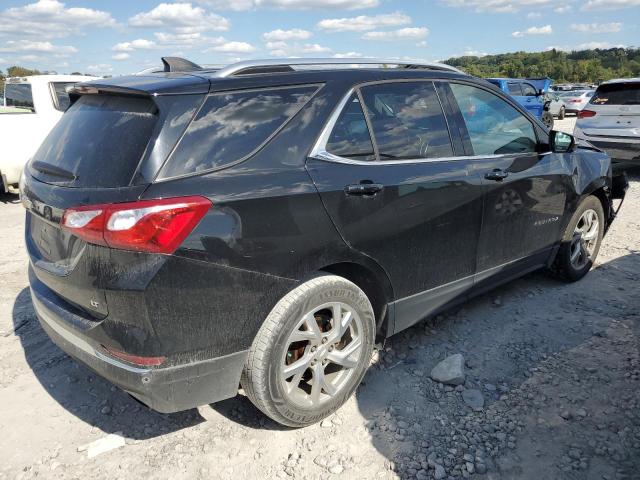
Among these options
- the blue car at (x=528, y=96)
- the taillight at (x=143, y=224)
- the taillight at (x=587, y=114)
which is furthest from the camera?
the blue car at (x=528, y=96)

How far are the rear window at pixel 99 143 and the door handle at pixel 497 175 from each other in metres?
2.16

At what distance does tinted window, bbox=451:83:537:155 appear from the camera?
3.48 meters

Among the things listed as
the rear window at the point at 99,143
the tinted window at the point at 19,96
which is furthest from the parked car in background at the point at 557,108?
the rear window at the point at 99,143

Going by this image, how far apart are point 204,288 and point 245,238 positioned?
0.28 meters

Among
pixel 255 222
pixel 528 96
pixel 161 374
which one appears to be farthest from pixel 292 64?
pixel 528 96

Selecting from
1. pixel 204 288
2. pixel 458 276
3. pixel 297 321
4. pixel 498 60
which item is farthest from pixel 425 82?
pixel 498 60

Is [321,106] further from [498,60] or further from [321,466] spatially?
[498,60]

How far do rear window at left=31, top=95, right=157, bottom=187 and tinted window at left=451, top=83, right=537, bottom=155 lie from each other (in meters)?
2.08

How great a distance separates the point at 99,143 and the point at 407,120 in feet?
5.65

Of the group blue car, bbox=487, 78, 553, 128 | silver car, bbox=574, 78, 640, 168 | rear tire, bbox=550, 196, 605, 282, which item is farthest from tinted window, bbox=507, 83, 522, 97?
rear tire, bbox=550, 196, 605, 282

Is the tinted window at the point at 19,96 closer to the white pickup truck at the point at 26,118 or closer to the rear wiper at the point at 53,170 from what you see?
the white pickup truck at the point at 26,118

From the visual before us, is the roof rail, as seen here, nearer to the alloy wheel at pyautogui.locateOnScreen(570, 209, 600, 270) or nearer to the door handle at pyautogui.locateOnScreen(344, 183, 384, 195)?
the door handle at pyautogui.locateOnScreen(344, 183, 384, 195)

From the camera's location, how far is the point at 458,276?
3.43 metres

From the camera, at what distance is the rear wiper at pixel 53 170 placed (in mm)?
2410
